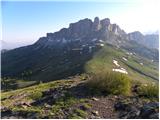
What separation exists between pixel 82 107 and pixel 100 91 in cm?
297

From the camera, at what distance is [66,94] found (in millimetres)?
23828

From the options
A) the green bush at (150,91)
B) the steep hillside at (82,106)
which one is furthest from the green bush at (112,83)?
the green bush at (150,91)

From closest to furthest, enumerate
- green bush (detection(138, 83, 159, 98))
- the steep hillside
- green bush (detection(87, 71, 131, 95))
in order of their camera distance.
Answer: the steep hillside < green bush (detection(138, 83, 159, 98)) < green bush (detection(87, 71, 131, 95))

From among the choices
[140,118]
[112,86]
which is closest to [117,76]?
[112,86]

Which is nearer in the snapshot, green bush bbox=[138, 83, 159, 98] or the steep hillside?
the steep hillside

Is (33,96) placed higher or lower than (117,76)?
lower

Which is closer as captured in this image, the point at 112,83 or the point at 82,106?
the point at 82,106

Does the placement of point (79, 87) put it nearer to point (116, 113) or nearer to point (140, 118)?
point (116, 113)

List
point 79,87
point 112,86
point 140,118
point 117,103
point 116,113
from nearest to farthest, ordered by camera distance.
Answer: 1. point 140,118
2. point 116,113
3. point 117,103
4. point 112,86
5. point 79,87

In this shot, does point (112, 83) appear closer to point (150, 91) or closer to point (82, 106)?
point (150, 91)

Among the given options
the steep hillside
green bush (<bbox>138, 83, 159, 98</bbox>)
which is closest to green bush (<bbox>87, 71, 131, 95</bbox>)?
the steep hillside

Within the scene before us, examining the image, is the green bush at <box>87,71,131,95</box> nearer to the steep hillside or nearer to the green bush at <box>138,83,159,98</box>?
the steep hillside

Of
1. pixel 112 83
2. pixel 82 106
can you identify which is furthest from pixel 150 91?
pixel 82 106

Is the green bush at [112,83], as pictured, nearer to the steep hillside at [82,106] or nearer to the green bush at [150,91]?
the steep hillside at [82,106]
